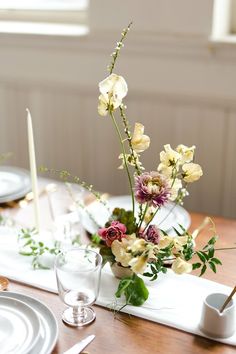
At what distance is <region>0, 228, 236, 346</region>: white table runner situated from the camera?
3.35ft

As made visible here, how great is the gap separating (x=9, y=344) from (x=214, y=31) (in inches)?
Answer: 48.0

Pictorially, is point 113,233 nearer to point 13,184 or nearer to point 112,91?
point 112,91

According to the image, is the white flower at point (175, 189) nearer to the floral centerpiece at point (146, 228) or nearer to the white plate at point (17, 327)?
the floral centerpiece at point (146, 228)

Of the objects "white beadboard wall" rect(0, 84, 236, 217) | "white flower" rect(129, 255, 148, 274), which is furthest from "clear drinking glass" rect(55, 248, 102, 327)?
"white beadboard wall" rect(0, 84, 236, 217)

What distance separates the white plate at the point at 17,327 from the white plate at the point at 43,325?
0.05ft

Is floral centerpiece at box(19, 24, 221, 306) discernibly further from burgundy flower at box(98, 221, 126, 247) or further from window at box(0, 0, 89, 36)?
window at box(0, 0, 89, 36)

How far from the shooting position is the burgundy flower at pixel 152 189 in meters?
0.98

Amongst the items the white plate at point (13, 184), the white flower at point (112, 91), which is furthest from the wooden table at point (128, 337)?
the white plate at point (13, 184)

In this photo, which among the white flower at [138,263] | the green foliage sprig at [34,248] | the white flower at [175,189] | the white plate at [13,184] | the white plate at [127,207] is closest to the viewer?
the white flower at [138,263]

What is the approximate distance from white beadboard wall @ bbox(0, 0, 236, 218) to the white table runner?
0.81 metres

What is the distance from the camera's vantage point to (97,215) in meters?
1.43

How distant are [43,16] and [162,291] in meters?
1.43

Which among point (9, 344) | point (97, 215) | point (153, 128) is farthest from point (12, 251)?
point (153, 128)

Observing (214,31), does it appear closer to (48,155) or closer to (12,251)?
(48,155)
